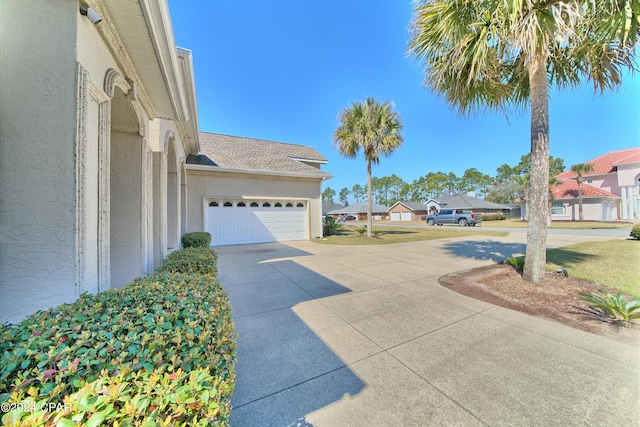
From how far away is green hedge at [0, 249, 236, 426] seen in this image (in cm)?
102

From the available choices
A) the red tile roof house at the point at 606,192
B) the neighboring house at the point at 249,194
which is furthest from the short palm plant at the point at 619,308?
the red tile roof house at the point at 606,192

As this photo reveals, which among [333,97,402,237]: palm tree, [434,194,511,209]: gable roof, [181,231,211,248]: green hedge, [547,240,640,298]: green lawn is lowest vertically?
[547,240,640,298]: green lawn

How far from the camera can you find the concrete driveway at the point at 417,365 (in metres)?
2.12

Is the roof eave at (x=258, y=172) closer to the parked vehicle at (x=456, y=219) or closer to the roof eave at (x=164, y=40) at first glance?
the roof eave at (x=164, y=40)

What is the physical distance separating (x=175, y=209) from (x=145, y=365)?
7.53 m

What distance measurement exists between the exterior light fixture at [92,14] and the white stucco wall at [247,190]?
925cm

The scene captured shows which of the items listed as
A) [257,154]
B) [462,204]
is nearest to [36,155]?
[257,154]

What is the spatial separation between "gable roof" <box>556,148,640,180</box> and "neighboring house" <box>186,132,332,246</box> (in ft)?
120

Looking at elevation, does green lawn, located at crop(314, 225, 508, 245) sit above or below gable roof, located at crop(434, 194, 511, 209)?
below

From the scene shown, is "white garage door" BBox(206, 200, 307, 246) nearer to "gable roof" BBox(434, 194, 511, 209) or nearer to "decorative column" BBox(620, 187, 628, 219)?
"decorative column" BBox(620, 187, 628, 219)

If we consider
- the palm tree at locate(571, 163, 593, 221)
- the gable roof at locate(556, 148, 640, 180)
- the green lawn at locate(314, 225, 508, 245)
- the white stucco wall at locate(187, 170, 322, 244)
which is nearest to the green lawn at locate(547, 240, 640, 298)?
the green lawn at locate(314, 225, 508, 245)

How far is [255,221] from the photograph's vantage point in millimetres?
12609

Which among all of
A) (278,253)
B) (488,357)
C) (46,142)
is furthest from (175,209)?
(488,357)

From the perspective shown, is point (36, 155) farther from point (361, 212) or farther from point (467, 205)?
point (361, 212)
